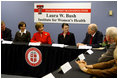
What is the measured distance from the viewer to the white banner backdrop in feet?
19.8

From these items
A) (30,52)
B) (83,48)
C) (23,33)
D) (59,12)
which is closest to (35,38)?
(23,33)

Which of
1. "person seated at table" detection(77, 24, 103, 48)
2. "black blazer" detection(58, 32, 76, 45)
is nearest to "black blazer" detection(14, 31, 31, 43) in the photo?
"black blazer" detection(58, 32, 76, 45)

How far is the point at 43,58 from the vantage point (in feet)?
12.7

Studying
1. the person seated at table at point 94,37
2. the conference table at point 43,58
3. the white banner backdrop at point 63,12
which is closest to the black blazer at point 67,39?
the person seated at table at point 94,37

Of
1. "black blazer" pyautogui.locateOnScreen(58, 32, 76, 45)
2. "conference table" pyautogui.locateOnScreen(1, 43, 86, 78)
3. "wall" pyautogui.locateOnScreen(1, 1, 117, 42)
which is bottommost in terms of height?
"conference table" pyautogui.locateOnScreen(1, 43, 86, 78)

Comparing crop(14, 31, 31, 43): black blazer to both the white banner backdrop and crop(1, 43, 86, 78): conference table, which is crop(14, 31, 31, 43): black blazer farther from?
the white banner backdrop

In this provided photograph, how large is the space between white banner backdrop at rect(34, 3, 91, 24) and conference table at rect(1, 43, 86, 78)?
2436 millimetres

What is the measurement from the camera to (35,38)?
4.64 meters

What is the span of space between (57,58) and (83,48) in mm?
541

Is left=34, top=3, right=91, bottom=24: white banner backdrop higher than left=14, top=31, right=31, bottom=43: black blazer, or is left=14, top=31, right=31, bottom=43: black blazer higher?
left=34, top=3, right=91, bottom=24: white banner backdrop

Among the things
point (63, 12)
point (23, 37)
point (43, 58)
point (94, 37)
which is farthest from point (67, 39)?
point (63, 12)

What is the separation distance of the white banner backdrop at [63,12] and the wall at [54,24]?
0.13 metres

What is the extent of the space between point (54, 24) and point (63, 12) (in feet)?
1.66

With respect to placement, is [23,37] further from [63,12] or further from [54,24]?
[63,12]
